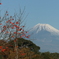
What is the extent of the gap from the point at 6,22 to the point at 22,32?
1414 mm

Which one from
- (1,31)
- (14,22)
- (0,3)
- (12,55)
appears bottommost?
(12,55)

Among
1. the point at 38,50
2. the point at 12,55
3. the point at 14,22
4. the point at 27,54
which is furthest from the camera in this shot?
the point at 38,50

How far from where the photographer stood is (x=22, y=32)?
50.0 ft

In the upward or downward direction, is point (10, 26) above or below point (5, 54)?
above

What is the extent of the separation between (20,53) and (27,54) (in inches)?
81.8

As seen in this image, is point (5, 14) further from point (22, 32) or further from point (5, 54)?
point (5, 54)

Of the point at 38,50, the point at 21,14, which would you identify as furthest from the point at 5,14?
the point at 38,50

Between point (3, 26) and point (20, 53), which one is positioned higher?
point (3, 26)

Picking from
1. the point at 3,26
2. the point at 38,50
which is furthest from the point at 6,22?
the point at 38,50

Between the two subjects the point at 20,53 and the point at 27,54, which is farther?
the point at 27,54

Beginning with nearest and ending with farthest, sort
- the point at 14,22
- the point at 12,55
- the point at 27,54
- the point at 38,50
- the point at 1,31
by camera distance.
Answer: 1. the point at 1,31
2. the point at 14,22
3. the point at 12,55
4. the point at 27,54
5. the point at 38,50

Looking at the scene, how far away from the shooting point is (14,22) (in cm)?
1548

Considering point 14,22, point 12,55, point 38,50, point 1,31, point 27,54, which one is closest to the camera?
point 1,31

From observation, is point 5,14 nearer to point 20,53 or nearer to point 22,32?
point 22,32
